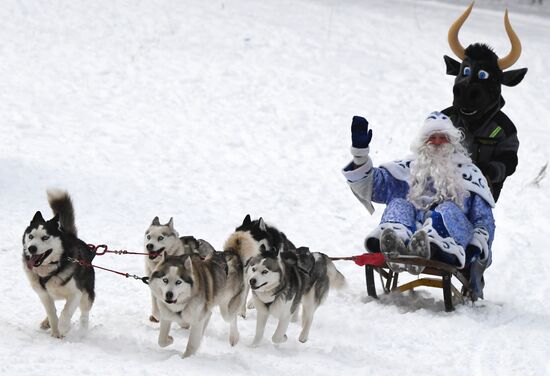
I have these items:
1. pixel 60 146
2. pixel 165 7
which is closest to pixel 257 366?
pixel 60 146

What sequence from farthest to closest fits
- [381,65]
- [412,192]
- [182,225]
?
[381,65] < [182,225] < [412,192]

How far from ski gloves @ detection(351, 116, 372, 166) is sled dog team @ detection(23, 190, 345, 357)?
933mm

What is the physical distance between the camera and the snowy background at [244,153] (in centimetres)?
548

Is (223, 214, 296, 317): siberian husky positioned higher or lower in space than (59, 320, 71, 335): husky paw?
higher

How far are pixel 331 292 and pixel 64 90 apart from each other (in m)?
7.05

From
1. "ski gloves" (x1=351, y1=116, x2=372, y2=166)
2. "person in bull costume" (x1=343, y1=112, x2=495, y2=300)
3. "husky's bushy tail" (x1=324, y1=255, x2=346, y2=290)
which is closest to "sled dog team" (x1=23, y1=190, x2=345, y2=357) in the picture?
"husky's bushy tail" (x1=324, y1=255, x2=346, y2=290)

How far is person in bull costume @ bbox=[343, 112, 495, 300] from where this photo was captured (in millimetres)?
6184

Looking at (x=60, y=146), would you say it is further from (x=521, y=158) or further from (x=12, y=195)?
(x=521, y=158)

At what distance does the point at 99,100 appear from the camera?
40.4ft

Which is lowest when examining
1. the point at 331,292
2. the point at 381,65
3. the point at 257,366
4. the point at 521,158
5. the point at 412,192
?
the point at 257,366

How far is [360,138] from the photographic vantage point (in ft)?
21.1

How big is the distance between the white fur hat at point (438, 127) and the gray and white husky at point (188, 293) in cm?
211

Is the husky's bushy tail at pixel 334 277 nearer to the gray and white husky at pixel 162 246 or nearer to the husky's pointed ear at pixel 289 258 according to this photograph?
the husky's pointed ear at pixel 289 258

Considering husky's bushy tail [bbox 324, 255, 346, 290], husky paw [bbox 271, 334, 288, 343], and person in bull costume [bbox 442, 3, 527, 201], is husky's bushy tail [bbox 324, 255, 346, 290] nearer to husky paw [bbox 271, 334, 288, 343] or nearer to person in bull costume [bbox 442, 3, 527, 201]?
husky paw [bbox 271, 334, 288, 343]
